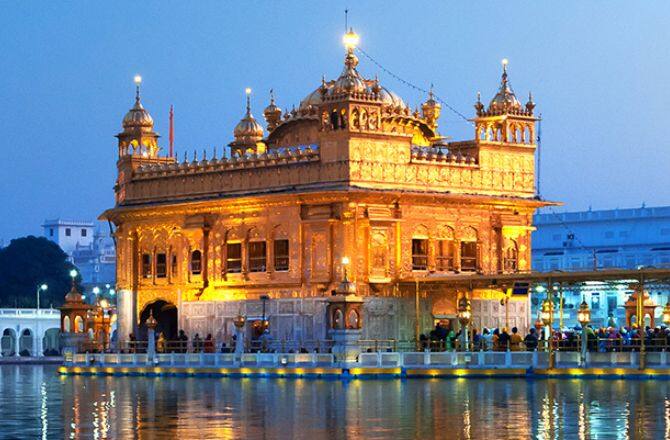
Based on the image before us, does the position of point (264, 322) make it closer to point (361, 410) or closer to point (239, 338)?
point (239, 338)

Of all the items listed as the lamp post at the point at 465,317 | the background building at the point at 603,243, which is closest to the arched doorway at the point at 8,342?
the background building at the point at 603,243

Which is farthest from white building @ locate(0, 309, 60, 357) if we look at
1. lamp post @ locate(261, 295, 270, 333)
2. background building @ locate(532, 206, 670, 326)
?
lamp post @ locate(261, 295, 270, 333)

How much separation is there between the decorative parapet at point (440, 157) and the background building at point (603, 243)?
2292 inches

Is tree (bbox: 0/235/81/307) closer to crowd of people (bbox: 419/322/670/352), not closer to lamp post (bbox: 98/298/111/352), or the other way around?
lamp post (bbox: 98/298/111/352)

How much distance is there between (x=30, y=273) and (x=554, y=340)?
77.3m

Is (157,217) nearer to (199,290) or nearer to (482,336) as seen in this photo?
(199,290)

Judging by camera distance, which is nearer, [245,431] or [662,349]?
[245,431]

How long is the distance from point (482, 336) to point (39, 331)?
2546 inches

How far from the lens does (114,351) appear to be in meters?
54.7

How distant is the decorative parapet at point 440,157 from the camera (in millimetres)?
52125

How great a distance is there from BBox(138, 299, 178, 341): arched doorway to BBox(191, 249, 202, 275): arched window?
2.94 m


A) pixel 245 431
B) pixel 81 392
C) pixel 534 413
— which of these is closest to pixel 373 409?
pixel 534 413

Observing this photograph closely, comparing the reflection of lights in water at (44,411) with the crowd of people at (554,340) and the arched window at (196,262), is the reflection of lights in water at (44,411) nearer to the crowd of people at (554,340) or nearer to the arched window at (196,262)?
the crowd of people at (554,340)

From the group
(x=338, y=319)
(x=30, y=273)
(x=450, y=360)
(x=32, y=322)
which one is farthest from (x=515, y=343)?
(x=30, y=273)
